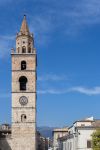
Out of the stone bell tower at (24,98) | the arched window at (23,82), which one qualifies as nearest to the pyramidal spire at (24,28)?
the stone bell tower at (24,98)

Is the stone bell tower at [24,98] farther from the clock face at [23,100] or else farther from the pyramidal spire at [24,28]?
the pyramidal spire at [24,28]

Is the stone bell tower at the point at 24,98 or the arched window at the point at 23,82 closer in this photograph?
the stone bell tower at the point at 24,98

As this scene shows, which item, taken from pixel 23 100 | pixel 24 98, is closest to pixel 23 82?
pixel 24 98

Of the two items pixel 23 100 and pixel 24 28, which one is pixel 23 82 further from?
pixel 24 28

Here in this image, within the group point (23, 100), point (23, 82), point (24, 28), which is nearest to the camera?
point (23, 100)

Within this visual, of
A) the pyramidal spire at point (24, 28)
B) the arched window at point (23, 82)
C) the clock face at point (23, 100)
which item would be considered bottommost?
the clock face at point (23, 100)

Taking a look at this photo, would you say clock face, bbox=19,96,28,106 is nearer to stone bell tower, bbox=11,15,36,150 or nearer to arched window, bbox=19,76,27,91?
stone bell tower, bbox=11,15,36,150

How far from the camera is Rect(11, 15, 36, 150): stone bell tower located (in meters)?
61.1

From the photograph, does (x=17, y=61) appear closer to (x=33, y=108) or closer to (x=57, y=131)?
(x=33, y=108)

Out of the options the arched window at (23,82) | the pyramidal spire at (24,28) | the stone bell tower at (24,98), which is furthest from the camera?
the pyramidal spire at (24,28)

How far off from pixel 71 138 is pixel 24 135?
7585 mm

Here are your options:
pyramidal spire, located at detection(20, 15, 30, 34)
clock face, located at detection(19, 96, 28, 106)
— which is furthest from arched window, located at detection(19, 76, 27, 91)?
pyramidal spire, located at detection(20, 15, 30, 34)

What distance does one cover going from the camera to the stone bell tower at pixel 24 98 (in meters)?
61.1

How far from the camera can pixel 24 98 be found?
2426 inches
